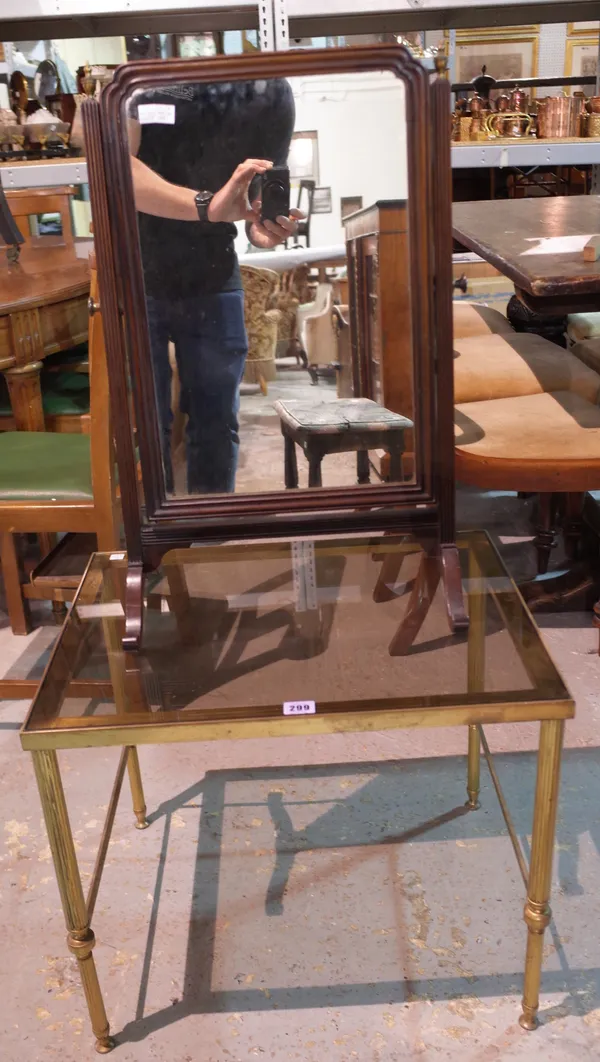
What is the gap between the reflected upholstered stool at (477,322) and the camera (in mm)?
2684

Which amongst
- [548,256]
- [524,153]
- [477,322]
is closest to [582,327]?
[477,322]

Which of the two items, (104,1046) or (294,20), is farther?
(294,20)

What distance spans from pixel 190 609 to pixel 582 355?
1.61 metres

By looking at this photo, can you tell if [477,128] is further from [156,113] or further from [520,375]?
[156,113]

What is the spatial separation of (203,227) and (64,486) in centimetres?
81

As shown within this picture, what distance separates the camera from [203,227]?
3.41ft

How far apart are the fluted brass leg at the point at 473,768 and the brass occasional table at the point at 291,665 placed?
0.25 m

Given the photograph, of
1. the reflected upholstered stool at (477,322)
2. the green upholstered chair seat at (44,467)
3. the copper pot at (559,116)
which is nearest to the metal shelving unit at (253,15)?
the copper pot at (559,116)

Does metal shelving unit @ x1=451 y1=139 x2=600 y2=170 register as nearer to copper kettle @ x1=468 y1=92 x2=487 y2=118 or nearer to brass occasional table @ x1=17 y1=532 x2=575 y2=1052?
copper kettle @ x1=468 y1=92 x2=487 y2=118

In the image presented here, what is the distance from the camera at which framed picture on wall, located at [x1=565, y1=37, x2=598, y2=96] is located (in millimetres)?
3639

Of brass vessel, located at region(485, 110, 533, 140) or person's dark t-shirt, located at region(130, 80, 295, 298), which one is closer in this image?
person's dark t-shirt, located at region(130, 80, 295, 298)

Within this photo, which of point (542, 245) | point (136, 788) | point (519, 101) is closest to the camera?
point (136, 788)

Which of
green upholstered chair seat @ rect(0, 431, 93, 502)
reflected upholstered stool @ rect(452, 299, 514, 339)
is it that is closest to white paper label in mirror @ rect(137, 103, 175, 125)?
green upholstered chair seat @ rect(0, 431, 93, 502)

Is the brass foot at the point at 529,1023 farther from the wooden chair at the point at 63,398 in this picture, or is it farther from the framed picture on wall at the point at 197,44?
the framed picture on wall at the point at 197,44
